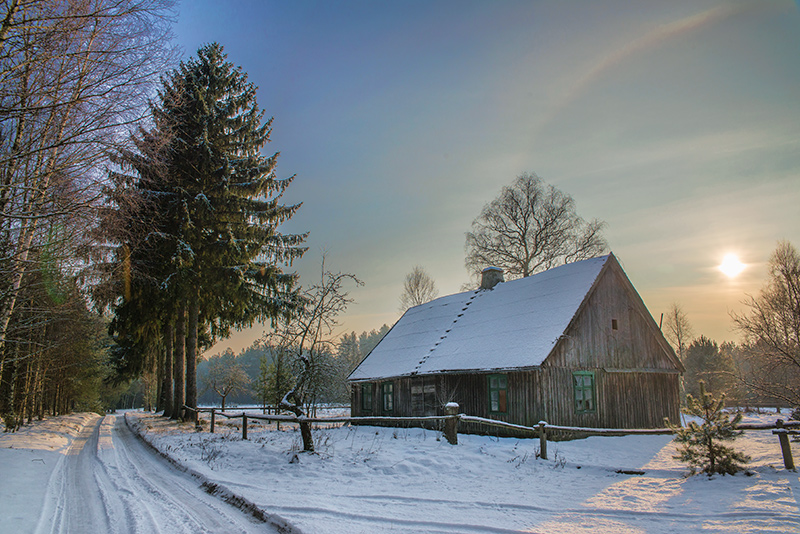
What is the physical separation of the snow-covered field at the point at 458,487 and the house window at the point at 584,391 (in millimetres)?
2269

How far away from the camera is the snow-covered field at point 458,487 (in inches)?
249

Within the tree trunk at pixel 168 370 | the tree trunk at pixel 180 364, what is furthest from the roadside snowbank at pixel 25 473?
the tree trunk at pixel 168 370

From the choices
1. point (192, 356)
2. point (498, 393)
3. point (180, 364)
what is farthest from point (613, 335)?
point (180, 364)

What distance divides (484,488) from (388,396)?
43.9 ft

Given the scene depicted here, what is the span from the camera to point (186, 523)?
6.36 metres

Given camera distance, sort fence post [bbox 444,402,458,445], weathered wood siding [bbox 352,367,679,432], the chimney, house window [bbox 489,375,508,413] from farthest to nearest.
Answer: the chimney < house window [bbox 489,375,508,413] < weathered wood siding [bbox 352,367,679,432] < fence post [bbox 444,402,458,445]

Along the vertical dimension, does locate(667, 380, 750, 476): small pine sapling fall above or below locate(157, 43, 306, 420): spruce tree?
below

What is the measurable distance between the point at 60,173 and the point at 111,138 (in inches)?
59.3

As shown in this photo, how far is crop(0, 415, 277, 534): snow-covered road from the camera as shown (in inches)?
248

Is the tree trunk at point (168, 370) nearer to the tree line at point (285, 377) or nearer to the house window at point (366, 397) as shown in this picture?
the tree line at point (285, 377)

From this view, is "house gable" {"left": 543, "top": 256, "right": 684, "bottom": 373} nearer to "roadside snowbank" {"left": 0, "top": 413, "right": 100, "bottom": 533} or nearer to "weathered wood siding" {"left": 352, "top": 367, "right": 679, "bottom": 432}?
"weathered wood siding" {"left": 352, "top": 367, "right": 679, "bottom": 432}

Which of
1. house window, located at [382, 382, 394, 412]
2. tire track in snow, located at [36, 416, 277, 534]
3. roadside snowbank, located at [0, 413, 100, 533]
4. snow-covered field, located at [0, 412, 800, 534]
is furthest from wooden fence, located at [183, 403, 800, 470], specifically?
roadside snowbank, located at [0, 413, 100, 533]

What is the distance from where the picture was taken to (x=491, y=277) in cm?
2352

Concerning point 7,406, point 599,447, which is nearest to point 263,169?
point 7,406
